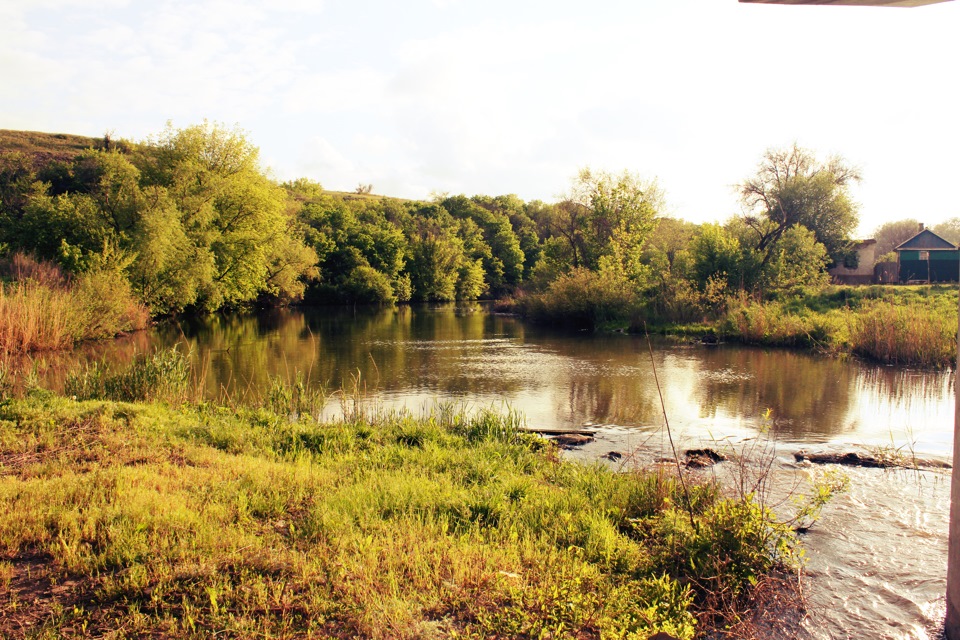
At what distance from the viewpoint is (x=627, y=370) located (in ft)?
62.1

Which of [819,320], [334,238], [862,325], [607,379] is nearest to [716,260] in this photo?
[819,320]

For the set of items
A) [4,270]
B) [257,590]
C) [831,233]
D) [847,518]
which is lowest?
[847,518]

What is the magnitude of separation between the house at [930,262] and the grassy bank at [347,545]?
44.7 metres

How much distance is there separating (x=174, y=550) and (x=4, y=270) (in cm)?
2828

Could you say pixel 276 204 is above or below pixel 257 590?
above

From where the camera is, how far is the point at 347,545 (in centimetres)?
468

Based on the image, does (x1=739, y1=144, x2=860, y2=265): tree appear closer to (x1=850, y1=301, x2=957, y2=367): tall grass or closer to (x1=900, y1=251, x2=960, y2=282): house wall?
(x1=900, y1=251, x2=960, y2=282): house wall

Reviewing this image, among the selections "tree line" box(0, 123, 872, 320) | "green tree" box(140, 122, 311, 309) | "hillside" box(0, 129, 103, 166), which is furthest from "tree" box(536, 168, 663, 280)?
"hillside" box(0, 129, 103, 166)

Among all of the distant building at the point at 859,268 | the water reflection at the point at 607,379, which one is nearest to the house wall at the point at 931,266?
the distant building at the point at 859,268

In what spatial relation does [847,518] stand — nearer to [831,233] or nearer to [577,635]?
[577,635]

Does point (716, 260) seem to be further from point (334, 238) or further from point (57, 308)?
point (334, 238)

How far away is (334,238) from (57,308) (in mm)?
46644

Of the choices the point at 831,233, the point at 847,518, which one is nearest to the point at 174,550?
the point at 847,518

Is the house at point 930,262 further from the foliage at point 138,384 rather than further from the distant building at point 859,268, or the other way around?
the foliage at point 138,384
